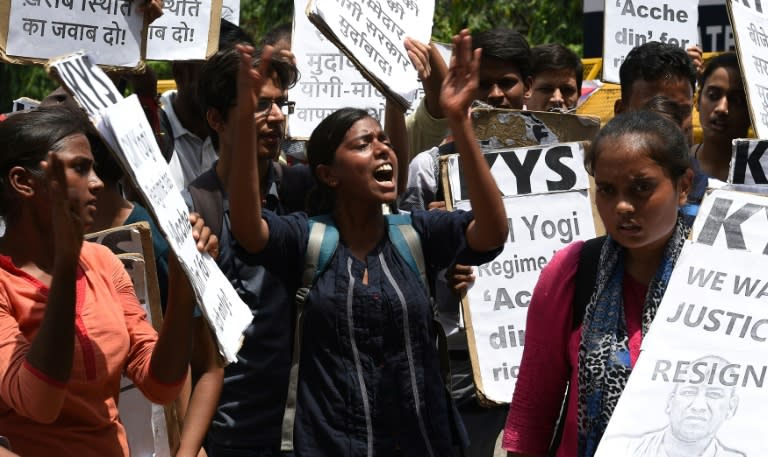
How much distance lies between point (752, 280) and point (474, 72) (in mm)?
1035

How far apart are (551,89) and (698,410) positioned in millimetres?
3493

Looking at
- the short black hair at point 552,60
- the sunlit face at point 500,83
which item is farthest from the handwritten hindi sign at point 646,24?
the sunlit face at point 500,83

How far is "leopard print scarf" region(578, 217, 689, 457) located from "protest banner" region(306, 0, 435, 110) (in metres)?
1.29

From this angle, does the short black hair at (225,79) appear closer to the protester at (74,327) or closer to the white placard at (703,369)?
A: the protester at (74,327)

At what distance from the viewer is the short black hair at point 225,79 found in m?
4.77

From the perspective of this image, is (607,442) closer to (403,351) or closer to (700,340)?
(700,340)

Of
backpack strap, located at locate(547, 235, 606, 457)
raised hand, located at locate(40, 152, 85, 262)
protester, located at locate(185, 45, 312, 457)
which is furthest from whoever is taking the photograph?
protester, located at locate(185, 45, 312, 457)

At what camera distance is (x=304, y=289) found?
13.1ft

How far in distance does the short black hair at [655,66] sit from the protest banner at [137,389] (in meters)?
2.15

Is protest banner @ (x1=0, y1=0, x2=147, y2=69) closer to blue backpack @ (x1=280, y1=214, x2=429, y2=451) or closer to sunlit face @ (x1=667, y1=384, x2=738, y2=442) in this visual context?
blue backpack @ (x1=280, y1=214, x2=429, y2=451)

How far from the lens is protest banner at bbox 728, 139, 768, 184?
461 cm

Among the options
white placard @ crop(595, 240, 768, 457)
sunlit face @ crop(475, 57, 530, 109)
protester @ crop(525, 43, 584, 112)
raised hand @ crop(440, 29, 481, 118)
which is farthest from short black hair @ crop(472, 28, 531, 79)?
white placard @ crop(595, 240, 768, 457)

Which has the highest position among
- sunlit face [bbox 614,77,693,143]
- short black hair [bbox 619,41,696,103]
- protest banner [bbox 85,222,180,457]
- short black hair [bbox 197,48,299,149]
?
short black hair [bbox 619,41,696,103]

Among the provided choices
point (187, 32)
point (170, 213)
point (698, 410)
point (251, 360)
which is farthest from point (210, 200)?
point (698, 410)
